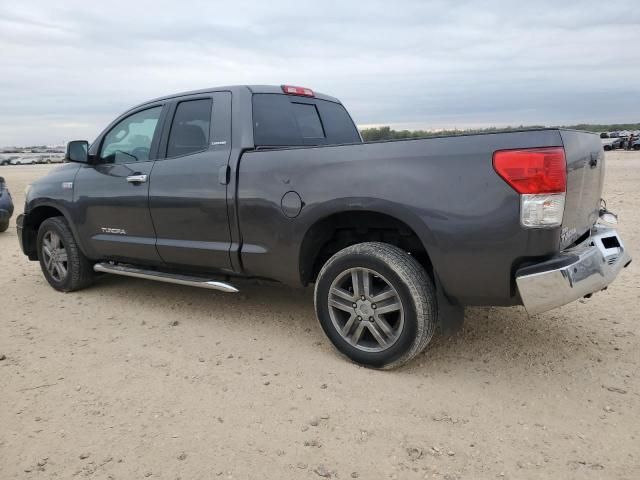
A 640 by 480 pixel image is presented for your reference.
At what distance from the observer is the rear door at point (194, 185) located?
417cm

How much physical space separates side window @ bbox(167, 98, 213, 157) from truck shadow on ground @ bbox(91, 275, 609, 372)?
4.01 feet

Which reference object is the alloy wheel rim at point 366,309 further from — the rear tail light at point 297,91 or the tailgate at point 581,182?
the rear tail light at point 297,91

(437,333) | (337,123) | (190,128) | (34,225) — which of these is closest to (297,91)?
(337,123)

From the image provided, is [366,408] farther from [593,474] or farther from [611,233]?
[611,233]

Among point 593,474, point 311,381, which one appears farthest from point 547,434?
point 311,381

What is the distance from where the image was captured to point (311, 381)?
344cm

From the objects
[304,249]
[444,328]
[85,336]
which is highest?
[304,249]

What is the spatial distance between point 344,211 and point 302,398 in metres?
1.19

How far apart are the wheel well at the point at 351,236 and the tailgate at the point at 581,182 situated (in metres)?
0.92

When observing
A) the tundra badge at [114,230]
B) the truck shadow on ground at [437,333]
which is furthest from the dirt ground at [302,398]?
the tundra badge at [114,230]

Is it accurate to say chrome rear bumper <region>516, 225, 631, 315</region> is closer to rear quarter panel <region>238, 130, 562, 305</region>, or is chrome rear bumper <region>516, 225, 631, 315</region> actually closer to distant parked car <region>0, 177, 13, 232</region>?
rear quarter panel <region>238, 130, 562, 305</region>

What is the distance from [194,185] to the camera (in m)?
4.26

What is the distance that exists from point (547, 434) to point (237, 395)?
5.65 feet

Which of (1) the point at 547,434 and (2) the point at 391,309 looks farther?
(2) the point at 391,309
